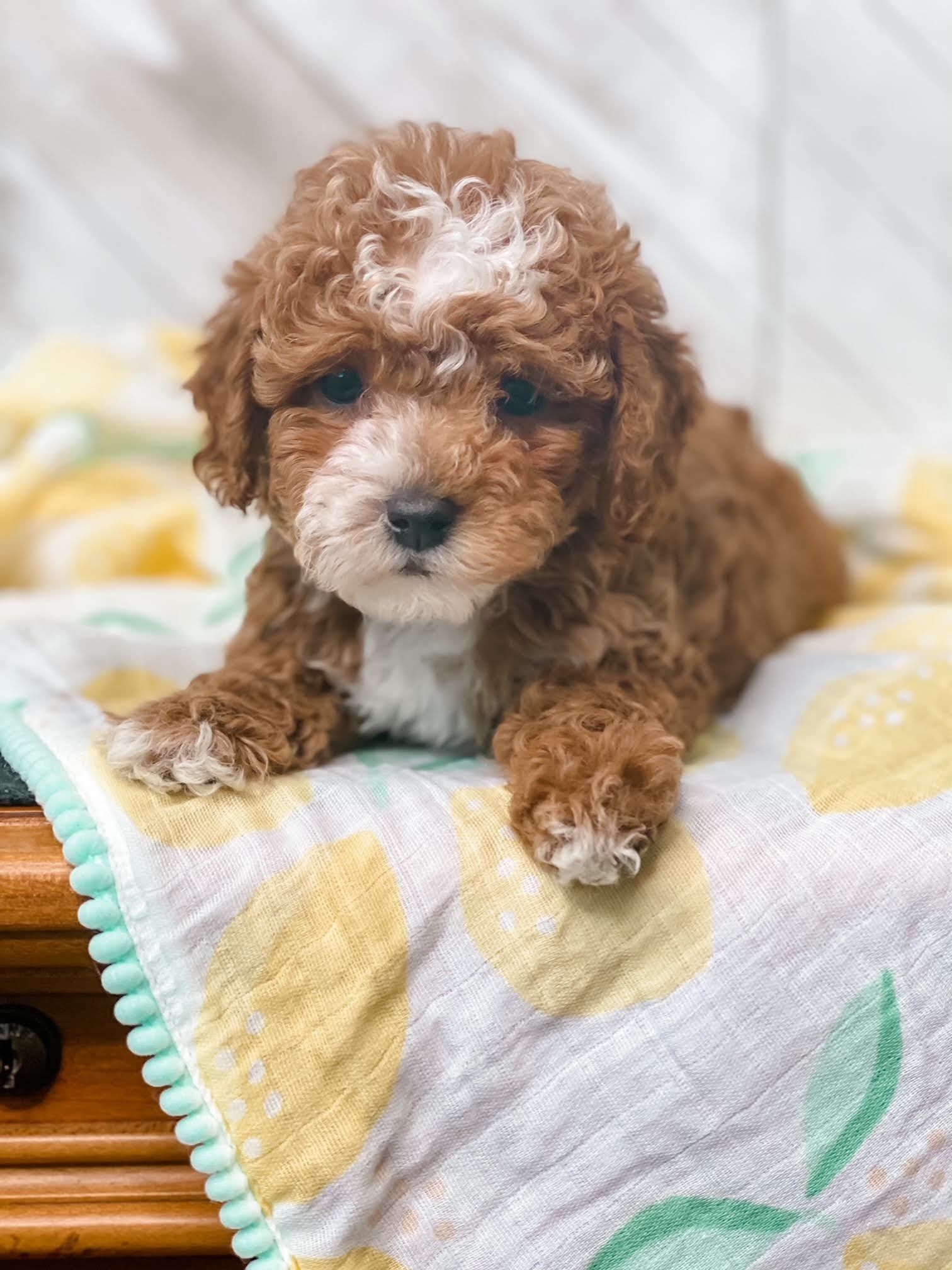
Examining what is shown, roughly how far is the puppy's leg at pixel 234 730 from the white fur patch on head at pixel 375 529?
25cm

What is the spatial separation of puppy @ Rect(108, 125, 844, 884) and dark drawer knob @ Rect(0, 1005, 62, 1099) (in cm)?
37

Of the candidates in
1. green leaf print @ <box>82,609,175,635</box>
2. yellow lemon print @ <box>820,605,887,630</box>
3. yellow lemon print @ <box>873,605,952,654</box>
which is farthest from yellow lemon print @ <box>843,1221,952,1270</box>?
green leaf print @ <box>82,609,175,635</box>

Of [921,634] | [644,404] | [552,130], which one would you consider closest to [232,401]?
[644,404]

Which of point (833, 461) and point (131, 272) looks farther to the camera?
point (131, 272)

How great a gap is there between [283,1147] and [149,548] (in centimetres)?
195

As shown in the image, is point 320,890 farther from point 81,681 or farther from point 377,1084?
point 81,681

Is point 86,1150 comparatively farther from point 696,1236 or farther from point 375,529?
point 375,529

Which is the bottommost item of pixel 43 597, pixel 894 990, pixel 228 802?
pixel 43 597

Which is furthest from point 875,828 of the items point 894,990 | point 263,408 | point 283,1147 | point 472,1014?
point 263,408

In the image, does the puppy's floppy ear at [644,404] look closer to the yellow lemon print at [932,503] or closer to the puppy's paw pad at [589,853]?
the puppy's paw pad at [589,853]

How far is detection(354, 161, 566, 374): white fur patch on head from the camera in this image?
158 centimetres

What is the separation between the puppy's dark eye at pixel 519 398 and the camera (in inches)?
66.0

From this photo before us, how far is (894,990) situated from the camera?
1477 millimetres

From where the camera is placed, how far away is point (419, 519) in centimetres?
155
